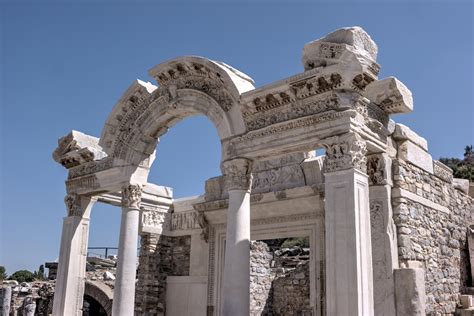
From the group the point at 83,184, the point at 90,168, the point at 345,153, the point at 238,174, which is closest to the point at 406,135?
the point at 345,153

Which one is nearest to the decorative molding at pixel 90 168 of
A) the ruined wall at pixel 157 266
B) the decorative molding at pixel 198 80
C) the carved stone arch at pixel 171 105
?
the carved stone arch at pixel 171 105

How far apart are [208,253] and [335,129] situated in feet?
22.3

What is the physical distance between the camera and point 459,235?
34.0ft

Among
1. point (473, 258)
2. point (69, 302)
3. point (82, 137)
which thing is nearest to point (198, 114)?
point (82, 137)

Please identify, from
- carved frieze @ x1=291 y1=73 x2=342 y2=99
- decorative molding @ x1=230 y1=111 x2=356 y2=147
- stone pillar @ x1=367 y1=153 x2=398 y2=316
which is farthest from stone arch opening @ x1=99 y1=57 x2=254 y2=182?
stone pillar @ x1=367 y1=153 x2=398 y2=316

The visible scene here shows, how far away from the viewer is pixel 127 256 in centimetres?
1045

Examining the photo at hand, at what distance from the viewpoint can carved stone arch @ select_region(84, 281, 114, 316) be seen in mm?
16391

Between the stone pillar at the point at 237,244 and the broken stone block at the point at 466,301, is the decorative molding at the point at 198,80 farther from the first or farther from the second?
the broken stone block at the point at 466,301

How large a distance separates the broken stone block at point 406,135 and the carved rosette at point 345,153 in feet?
5.36

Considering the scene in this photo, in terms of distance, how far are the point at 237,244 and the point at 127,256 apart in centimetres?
327

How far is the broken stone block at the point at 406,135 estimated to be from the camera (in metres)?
8.88

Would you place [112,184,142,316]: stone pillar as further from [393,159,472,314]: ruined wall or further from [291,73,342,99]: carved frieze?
[393,159,472,314]: ruined wall

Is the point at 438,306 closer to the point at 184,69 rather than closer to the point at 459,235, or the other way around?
the point at 459,235

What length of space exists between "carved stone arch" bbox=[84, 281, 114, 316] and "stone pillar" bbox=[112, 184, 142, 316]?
654cm
